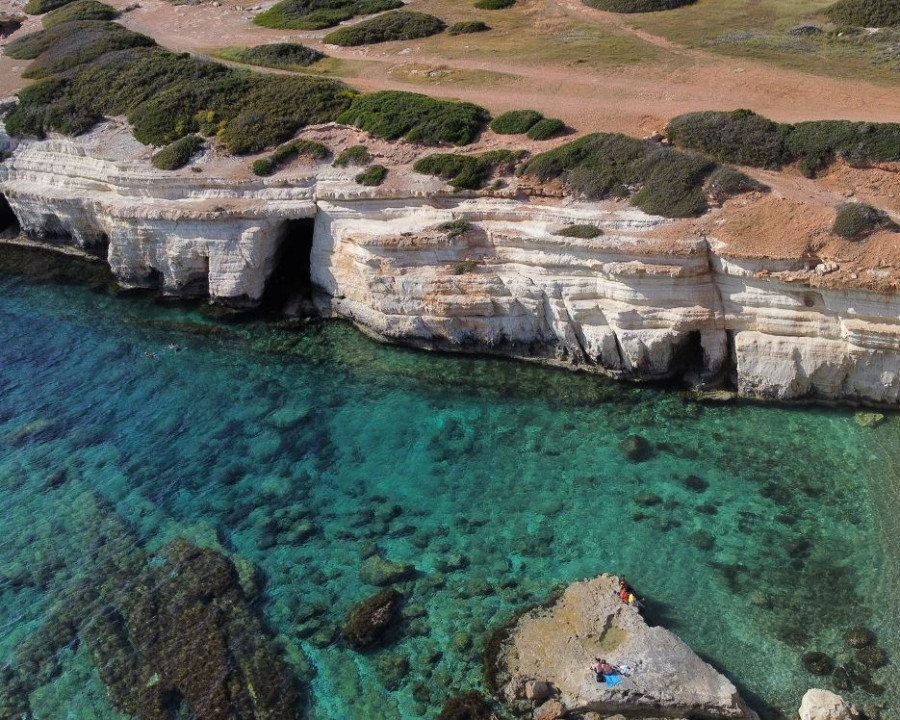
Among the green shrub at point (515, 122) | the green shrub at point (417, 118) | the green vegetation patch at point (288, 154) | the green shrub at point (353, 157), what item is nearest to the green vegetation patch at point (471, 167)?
the green shrub at point (417, 118)

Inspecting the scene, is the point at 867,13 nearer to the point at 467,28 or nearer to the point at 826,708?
the point at 467,28

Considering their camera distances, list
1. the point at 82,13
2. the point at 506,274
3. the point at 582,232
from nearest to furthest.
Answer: the point at 582,232
the point at 506,274
the point at 82,13

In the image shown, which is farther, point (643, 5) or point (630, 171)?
point (643, 5)

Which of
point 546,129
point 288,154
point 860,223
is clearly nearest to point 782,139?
point 860,223

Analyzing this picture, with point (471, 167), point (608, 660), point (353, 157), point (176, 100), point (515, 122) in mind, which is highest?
point (515, 122)

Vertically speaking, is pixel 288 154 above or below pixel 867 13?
below

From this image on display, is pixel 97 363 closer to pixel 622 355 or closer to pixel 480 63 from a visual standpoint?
pixel 622 355

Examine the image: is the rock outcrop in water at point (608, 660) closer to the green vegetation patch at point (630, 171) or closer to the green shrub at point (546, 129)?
the green vegetation patch at point (630, 171)
